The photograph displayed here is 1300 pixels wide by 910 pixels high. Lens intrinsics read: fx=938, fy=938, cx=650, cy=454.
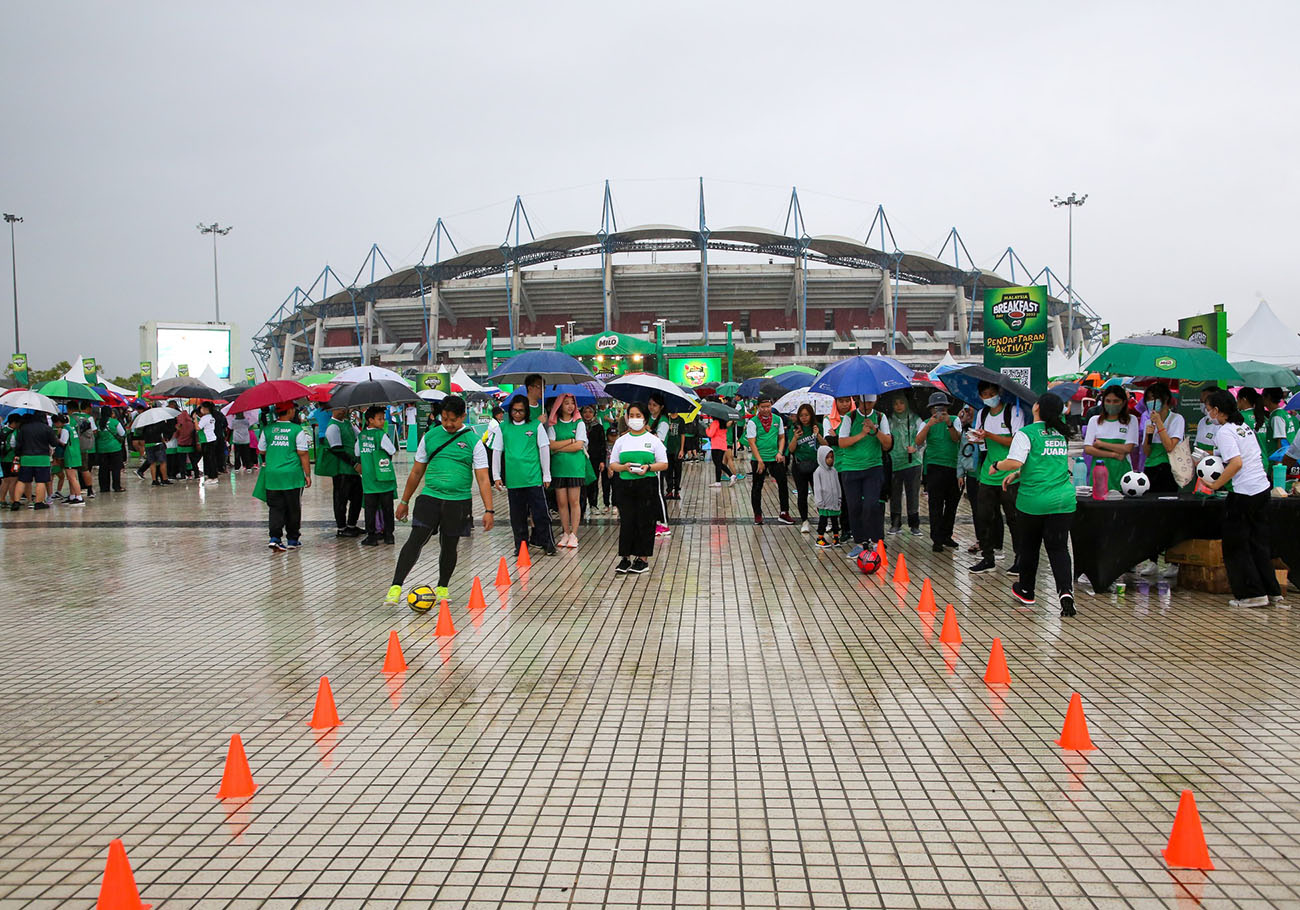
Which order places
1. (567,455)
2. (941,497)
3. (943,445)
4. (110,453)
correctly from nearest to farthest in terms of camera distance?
(943,445)
(941,497)
(567,455)
(110,453)

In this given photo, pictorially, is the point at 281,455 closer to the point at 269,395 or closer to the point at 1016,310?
the point at 269,395

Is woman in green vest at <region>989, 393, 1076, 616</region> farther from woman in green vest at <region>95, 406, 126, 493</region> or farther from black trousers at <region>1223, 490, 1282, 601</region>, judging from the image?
woman in green vest at <region>95, 406, 126, 493</region>

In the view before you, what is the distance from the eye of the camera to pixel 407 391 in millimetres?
10508

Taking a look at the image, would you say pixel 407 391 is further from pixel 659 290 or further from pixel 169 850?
pixel 659 290

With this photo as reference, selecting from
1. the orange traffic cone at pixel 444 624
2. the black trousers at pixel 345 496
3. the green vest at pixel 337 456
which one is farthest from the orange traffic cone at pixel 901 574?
the black trousers at pixel 345 496

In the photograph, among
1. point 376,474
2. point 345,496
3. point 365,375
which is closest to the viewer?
point 376,474

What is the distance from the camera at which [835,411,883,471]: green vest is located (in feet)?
29.3

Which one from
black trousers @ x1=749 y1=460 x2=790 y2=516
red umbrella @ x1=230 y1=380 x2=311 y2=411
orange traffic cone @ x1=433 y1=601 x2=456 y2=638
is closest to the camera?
orange traffic cone @ x1=433 y1=601 x2=456 y2=638

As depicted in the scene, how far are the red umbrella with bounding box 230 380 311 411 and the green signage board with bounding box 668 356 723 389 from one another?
2504 centimetres

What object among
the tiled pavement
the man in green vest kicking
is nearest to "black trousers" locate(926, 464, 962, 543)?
the tiled pavement

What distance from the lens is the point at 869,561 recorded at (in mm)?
8797

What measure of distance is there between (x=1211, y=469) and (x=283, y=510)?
9.14 m

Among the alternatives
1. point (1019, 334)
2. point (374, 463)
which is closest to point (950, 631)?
point (1019, 334)

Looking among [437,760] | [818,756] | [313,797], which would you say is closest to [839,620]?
[818,756]
